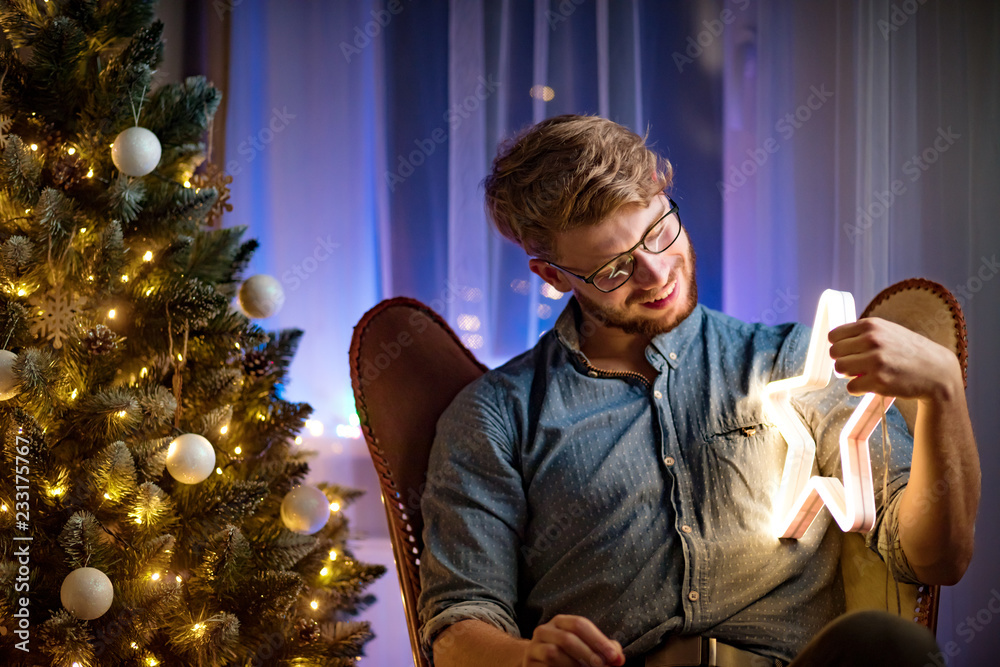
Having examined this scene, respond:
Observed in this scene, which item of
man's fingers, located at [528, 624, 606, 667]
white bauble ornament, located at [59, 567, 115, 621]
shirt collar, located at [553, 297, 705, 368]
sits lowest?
man's fingers, located at [528, 624, 606, 667]

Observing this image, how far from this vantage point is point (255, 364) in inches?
71.4

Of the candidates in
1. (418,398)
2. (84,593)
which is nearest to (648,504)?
(418,398)

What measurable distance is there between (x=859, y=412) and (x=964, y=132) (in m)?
1.23

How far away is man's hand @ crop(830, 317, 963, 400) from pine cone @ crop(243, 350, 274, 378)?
4.09ft

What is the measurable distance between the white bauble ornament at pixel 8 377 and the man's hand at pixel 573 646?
107cm

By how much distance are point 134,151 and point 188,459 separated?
1.99 feet

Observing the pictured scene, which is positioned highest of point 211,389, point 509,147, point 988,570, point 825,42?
point 825,42

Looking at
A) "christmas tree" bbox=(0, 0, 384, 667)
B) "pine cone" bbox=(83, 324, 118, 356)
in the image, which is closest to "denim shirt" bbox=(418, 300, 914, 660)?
"christmas tree" bbox=(0, 0, 384, 667)

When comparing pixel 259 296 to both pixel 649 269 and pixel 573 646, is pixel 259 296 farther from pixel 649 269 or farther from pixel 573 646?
pixel 573 646

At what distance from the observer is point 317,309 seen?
2510 millimetres

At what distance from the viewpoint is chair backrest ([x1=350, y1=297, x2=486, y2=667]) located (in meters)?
1.42

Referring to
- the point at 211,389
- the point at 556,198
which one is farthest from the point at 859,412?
the point at 211,389

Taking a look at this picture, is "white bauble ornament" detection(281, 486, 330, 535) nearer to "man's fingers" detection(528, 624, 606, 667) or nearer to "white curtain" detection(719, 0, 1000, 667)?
"man's fingers" detection(528, 624, 606, 667)

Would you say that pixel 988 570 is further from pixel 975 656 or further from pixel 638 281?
pixel 638 281
